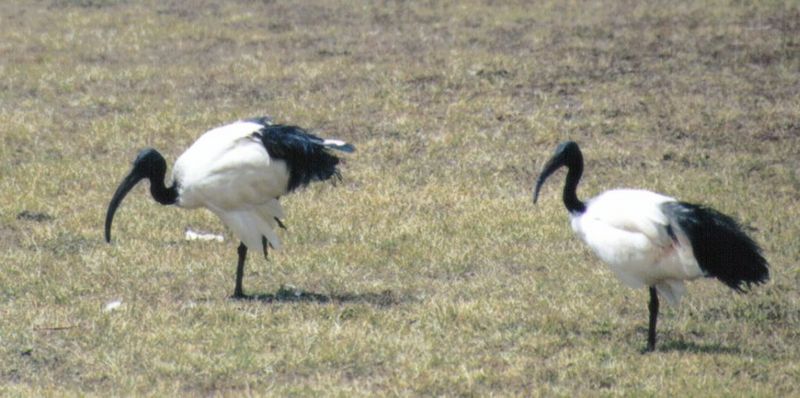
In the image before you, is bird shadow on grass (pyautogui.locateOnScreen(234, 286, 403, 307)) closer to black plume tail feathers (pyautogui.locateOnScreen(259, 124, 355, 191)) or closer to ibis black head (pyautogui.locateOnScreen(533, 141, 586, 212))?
black plume tail feathers (pyautogui.locateOnScreen(259, 124, 355, 191))

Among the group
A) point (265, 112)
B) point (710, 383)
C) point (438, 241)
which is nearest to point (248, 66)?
point (265, 112)

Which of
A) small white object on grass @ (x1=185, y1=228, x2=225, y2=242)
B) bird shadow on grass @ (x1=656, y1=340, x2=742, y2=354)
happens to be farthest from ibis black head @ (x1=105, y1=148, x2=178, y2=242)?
bird shadow on grass @ (x1=656, y1=340, x2=742, y2=354)

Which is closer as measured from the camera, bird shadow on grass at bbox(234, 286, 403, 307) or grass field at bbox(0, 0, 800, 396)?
grass field at bbox(0, 0, 800, 396)

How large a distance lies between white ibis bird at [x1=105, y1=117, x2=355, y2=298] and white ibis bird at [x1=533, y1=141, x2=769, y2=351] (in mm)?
2085

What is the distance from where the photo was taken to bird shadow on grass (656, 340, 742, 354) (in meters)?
8.50

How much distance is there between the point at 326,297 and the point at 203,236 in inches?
80.4

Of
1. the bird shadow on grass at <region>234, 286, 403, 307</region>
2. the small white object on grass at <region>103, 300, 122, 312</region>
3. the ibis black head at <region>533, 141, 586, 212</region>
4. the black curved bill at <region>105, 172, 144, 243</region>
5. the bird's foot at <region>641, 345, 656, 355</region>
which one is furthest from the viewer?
the black curved bill at <region>105, 172, 144, 243</region>

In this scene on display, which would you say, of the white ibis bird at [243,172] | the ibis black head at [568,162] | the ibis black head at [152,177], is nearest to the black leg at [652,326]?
the ibis black head at [568,162]

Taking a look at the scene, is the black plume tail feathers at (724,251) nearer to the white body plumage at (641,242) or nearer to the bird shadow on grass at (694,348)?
the white body plumage at (641,242)

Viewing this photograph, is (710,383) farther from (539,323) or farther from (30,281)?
(30,281)

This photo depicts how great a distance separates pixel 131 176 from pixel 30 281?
992 mm

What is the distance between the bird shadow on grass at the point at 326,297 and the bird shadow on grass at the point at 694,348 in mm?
1877

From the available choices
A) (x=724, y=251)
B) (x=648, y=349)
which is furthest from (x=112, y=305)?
(x=724, y=251)

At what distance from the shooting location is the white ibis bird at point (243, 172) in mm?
9766
